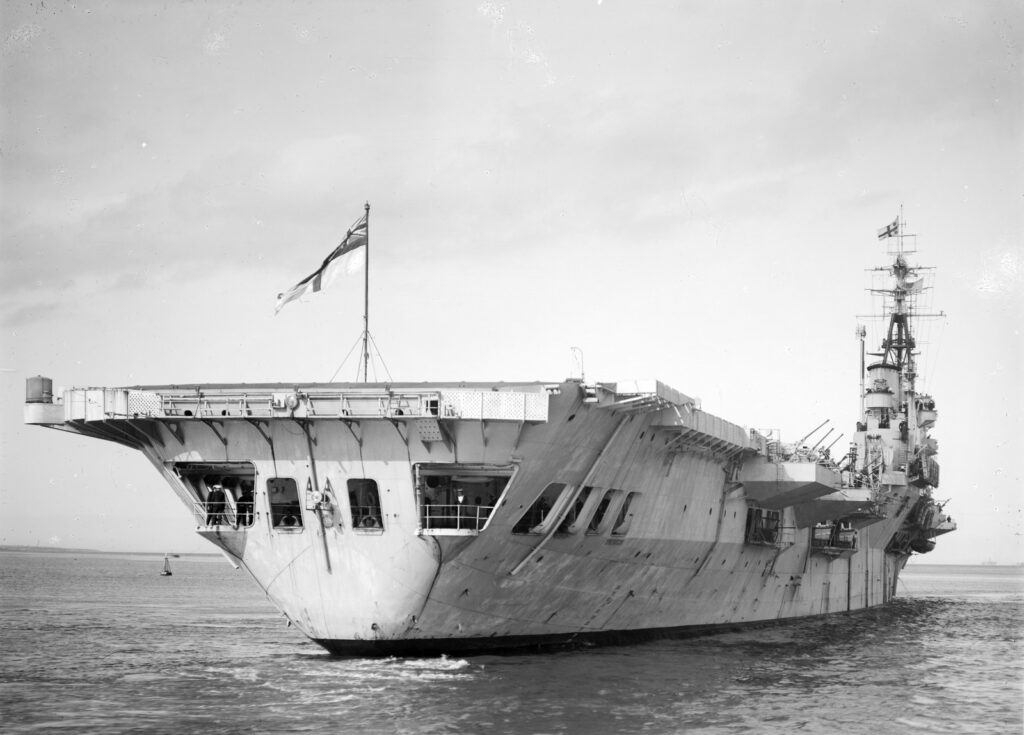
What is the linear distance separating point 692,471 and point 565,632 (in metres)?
4.48

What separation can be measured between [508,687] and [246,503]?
19.5 feet

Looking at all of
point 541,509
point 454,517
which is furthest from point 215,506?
point 541,509

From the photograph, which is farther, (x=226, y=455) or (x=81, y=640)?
(x=81, y=640)

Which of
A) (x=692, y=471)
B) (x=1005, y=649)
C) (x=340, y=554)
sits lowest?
(x=1005, y=649)

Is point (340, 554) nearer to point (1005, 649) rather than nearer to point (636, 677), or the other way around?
point (636, 677)

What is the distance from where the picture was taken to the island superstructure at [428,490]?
1881 centimetres

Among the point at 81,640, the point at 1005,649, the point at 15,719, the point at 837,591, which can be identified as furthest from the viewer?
the point at 837,591

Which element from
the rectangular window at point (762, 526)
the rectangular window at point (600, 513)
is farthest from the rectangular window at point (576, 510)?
the rectangular window at point (762, 526)

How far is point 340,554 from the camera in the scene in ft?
64.2

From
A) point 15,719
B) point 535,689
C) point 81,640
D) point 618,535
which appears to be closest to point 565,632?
point 618,535

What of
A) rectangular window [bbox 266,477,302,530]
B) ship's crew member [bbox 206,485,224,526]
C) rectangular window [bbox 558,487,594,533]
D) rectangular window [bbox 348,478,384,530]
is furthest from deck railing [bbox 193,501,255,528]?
rectangular window [bbox 558,487,594,533]

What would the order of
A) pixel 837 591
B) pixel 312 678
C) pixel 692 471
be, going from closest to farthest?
pixel 312 678 < pixel 692 471 < pixel 837 591

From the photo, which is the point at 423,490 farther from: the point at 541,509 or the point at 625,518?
the point at 625,518

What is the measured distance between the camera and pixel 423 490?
19172mm
